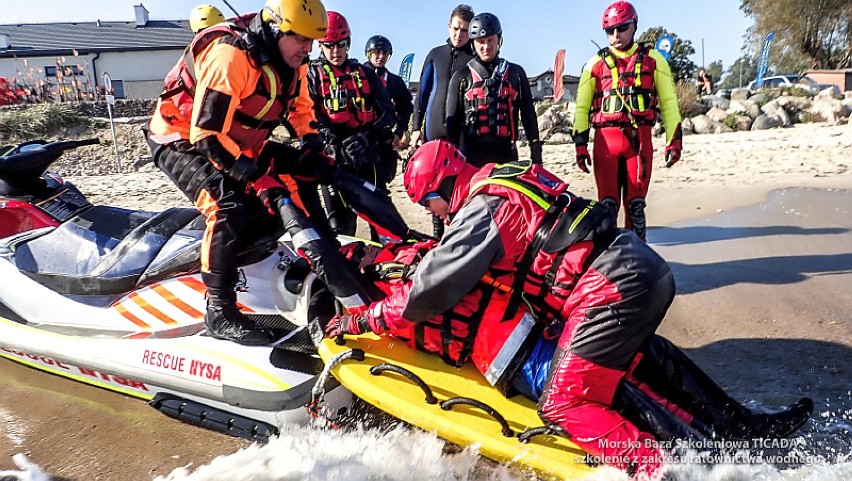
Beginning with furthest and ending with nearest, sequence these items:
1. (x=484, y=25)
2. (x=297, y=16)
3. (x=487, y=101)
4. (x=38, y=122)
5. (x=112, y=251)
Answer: (x=38, y=122) < (x=487, y=101) < (x=484, y=25) < (x=112, y=251) < (x=297, y=16)

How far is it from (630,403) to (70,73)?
30.6m

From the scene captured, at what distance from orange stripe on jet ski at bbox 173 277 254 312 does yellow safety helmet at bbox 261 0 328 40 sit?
1343 millimetres

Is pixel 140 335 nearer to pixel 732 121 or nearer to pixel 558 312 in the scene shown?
pixel 558 312

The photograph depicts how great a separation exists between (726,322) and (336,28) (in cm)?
347

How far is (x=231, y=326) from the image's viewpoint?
10.3 ft

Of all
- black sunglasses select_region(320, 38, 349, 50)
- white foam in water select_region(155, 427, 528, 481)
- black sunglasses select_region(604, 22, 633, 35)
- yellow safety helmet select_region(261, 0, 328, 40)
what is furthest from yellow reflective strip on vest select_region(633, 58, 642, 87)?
white foam in water select_region(155, 427, 528, 481)

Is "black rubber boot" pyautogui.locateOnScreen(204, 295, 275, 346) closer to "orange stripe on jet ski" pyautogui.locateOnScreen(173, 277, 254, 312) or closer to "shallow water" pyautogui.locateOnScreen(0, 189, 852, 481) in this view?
"orange stripe on jet ski" pyautogui.locateOnScreen(173, 277, 254, 312)

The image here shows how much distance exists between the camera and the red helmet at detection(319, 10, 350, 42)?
16.7 ft

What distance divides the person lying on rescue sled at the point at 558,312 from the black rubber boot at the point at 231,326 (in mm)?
496

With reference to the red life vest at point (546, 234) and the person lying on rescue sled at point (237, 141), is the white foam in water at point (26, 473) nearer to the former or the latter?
the person lying on rescue sled at point (237, 141)

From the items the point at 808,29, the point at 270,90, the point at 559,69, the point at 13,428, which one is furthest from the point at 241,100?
the point at 808,29

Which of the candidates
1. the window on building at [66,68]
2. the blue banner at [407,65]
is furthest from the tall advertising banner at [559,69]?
the window on building at [66,68]

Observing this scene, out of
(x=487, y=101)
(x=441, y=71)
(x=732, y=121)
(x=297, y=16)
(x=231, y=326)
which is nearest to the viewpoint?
(x=297, y=16)

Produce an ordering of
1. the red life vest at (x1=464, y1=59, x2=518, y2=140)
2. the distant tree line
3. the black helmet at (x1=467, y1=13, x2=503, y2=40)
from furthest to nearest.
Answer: the distant tree line → the red life vest at (x1=464, y1=59, x2=518, y2=140) → the black helmet at (x1=467, y1=13, x2=503, y2=40)
